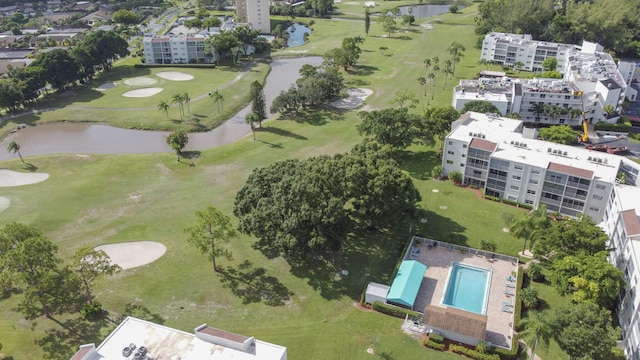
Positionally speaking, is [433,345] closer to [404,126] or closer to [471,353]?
[471,353]

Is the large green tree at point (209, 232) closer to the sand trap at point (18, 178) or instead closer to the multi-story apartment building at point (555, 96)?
the sand trap at point (18, 178)

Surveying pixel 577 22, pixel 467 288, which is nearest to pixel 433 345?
pixel 467 288

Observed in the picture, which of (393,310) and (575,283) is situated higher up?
(575,283)

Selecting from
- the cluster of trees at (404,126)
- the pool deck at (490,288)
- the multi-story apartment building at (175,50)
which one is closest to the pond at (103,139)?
the cluster of trees at (404,126)

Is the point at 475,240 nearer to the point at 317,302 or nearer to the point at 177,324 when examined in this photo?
the point at 317,302

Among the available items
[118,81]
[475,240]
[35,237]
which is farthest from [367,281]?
[118,81]

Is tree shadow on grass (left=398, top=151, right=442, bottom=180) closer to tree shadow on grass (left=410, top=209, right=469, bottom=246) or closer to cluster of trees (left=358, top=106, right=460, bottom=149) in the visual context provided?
cluster of trees (left=358, top=106, right=460, bottom=149)
